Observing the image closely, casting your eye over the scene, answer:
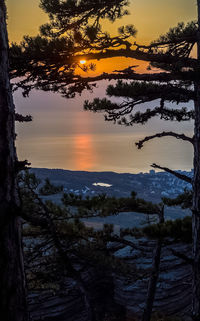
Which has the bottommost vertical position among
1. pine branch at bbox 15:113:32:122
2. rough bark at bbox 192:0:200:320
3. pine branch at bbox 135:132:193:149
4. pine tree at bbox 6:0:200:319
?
rough bark at bbox 192:0:200:320

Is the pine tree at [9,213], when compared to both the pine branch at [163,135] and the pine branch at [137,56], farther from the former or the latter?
the pine branch at [163,135]

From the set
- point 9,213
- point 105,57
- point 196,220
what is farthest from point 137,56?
point 9,213

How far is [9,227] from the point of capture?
314cm

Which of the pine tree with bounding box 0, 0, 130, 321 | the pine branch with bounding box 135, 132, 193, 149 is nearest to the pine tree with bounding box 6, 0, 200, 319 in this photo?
the pine branch with bounding box 135, 132, 193, 149

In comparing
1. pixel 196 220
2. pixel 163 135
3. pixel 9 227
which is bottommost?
pixel 196 220

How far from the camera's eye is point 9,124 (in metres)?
3.24

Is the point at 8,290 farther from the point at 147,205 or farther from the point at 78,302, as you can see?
the point at 78,302

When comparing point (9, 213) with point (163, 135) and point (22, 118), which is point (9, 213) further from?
point (163, 135)

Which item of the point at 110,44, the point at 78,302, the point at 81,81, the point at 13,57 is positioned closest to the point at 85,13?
the point at 110,44

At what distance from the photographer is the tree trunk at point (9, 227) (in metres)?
3.06

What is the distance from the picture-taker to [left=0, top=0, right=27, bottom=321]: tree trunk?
3062mm

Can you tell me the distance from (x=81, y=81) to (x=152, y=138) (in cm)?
265

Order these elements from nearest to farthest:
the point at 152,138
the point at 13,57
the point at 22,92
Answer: the point at 13,57, the point at 22,92, the point at 152,138

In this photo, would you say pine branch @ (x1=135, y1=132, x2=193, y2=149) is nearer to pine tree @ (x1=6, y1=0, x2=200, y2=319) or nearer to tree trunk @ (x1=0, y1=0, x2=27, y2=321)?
pine tree @ (x1=6, y1=0, x2=200, y2=319)
